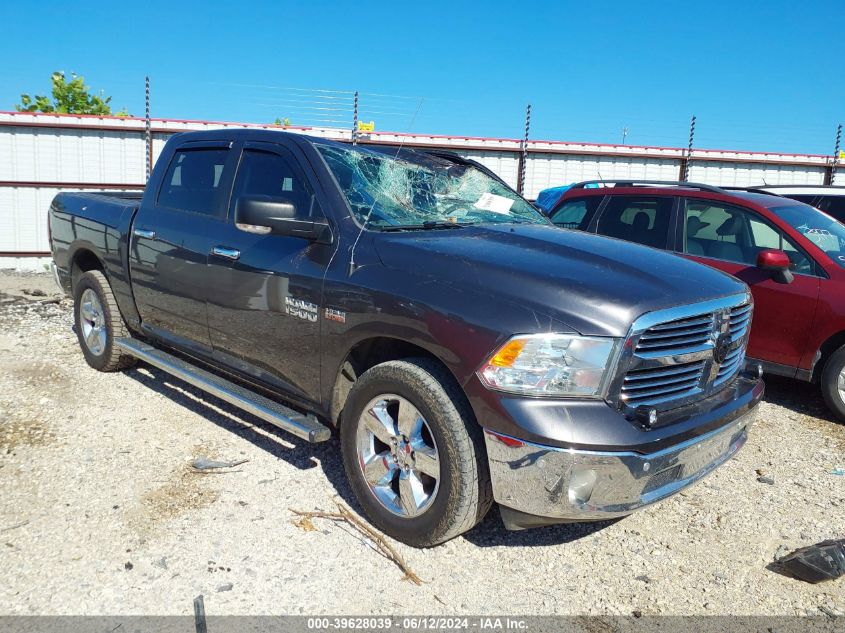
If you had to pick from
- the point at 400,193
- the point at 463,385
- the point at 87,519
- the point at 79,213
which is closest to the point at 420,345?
the point at 463,385

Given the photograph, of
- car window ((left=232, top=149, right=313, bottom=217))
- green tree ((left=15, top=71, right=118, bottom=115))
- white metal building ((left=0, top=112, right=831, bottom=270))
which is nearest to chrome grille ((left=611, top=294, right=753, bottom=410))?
car window ((left=232, top=149, right=313, bottom=217))

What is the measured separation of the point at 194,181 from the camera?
4.52m

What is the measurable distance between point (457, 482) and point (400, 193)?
5.63ft

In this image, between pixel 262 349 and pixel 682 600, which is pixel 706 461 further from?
pixel 262 349

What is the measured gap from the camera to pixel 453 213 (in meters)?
3.83

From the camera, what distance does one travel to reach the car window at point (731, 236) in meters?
5.45

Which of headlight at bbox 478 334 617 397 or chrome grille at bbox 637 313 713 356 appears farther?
chrome grille at bbox 637 313 713 356

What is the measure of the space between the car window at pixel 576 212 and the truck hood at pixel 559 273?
3183 mm

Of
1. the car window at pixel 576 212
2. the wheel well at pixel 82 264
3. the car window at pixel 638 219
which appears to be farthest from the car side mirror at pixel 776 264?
the wheel well at pixel 82 264

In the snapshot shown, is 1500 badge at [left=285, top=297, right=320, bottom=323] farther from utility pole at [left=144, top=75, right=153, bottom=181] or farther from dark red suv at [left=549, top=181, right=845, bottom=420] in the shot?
utility pole at [left=144, top=75, right=153, bottom=181]

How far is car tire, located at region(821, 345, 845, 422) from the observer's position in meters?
5.03

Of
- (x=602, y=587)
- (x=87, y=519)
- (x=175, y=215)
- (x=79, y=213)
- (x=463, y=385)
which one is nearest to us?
(x=463, y=385)

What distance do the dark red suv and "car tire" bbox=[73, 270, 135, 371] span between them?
437 cm

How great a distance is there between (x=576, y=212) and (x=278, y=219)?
424 cm
